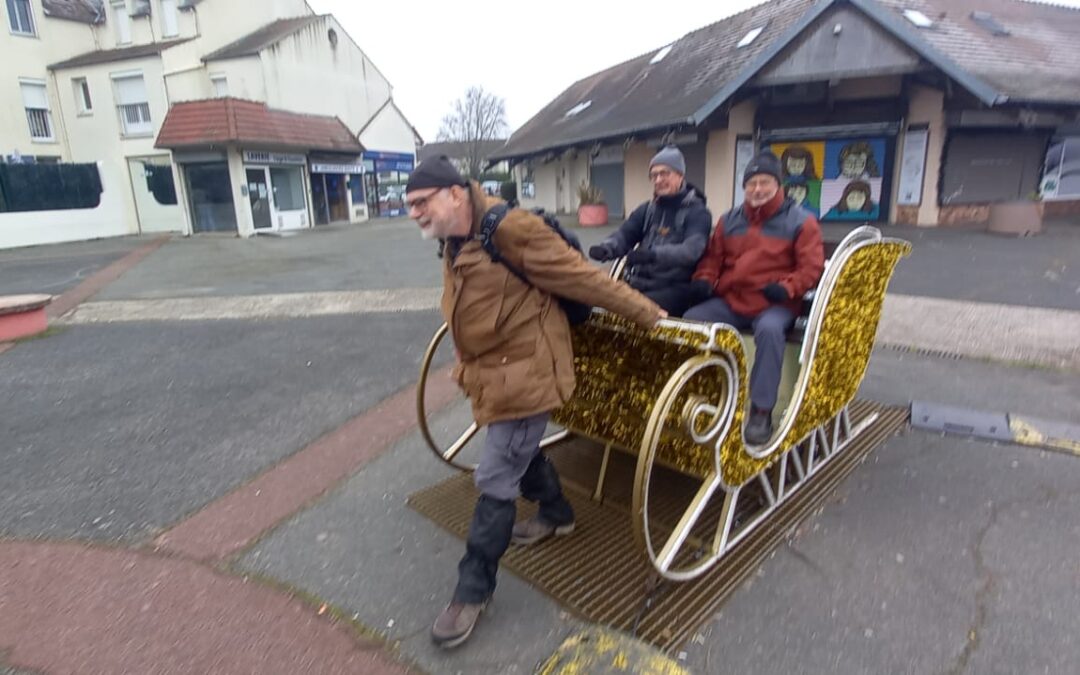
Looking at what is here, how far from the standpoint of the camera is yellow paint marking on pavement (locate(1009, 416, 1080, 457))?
142 inches

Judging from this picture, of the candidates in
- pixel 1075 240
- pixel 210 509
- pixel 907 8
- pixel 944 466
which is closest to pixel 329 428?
pixel 210 509

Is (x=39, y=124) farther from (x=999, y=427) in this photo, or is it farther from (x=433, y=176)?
(x=999, y=427)

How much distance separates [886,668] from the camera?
2133mm

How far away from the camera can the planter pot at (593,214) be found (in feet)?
65.0

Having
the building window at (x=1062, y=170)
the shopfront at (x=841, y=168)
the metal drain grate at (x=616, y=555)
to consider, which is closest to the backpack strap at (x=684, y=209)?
the metal drain grate at (x=616, y=555)

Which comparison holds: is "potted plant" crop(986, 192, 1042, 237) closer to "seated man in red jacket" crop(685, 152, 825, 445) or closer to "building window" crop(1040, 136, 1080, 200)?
"building window" crop(1040, 136, 1080, 200)

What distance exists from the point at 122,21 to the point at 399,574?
29195 millimetres

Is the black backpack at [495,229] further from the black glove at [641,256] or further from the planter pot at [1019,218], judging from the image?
the planter pot at [1019,218]

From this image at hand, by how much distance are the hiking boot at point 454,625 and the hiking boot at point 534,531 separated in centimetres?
54

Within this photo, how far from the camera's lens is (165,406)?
479cm

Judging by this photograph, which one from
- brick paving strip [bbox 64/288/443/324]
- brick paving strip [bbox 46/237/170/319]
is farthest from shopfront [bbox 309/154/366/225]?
brick paving strip [bbox 64/288/443/324]

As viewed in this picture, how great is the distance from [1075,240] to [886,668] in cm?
1333

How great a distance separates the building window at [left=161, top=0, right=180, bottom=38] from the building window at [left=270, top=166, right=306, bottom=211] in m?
6.40

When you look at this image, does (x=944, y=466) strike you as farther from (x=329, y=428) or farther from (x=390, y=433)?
(x=329, y=428)
